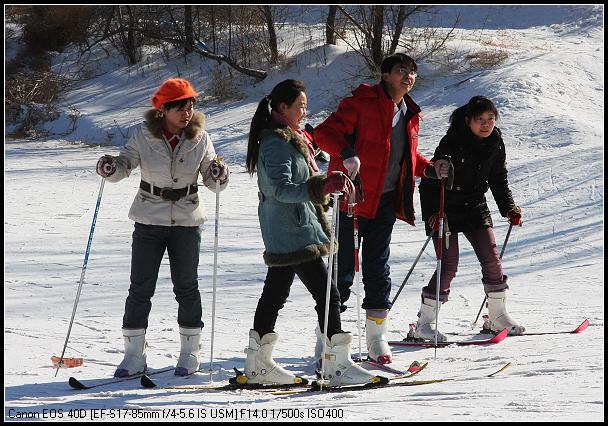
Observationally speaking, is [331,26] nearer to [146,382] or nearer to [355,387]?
[146,382]

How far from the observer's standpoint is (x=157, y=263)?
17.8 feet

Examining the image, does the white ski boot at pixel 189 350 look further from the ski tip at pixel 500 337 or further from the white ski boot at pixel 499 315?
the white ski boot at pixel 499 315

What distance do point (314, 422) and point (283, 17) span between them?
17.9 m

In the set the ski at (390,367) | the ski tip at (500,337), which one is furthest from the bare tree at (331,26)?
the ski at (390,367)

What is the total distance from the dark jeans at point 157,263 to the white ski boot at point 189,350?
100mm

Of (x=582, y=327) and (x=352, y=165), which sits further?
(x=582, y=327)

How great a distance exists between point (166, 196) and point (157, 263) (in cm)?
38

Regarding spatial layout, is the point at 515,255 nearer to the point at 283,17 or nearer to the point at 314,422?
the point at 314,422

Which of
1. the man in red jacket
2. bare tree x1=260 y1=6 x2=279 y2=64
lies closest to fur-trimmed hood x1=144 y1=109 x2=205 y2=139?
the man in red jacket

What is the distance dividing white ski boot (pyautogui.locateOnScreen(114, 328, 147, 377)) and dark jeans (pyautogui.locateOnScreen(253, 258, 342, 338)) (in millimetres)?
718

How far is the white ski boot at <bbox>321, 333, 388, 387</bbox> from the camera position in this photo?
497cm

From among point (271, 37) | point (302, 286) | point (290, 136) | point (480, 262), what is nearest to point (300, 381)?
point (290, 136)

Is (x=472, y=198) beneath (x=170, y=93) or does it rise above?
beneath

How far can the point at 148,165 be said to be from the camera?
17.6 feet
